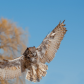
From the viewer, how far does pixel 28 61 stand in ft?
8.46

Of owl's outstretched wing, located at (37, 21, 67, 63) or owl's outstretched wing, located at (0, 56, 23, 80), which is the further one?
owl's outstretched wing, located at (37, 21, 67, 63)

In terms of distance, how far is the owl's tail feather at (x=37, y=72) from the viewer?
2693mm

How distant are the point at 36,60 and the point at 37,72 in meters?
0.26

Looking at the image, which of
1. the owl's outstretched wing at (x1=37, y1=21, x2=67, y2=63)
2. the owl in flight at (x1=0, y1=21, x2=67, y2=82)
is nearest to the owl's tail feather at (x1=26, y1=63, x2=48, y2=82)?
the owl in flight at (x1=0, y1=21, x2=67, y2=82)

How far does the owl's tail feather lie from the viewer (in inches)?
106

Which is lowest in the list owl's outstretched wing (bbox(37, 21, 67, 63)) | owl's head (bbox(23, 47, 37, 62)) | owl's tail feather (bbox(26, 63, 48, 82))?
owl's tail feather (bbox(26, 63, 48, 82))

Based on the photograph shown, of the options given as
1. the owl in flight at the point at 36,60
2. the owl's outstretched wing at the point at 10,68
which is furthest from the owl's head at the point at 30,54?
the owl's outstretched wing at the point at 10,68

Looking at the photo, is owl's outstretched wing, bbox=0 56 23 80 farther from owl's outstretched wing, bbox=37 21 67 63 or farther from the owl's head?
owl's outstretched wing, bbox=37 21 67 63

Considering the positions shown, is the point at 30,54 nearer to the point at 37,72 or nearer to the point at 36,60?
the point at 36,60

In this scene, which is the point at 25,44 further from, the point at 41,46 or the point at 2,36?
the point at 41,46

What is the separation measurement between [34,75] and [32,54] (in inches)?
17.1

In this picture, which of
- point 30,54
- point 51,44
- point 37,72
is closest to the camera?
point 30,54

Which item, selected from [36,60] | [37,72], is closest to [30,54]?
[36,60]

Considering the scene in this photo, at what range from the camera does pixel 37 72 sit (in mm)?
2775
